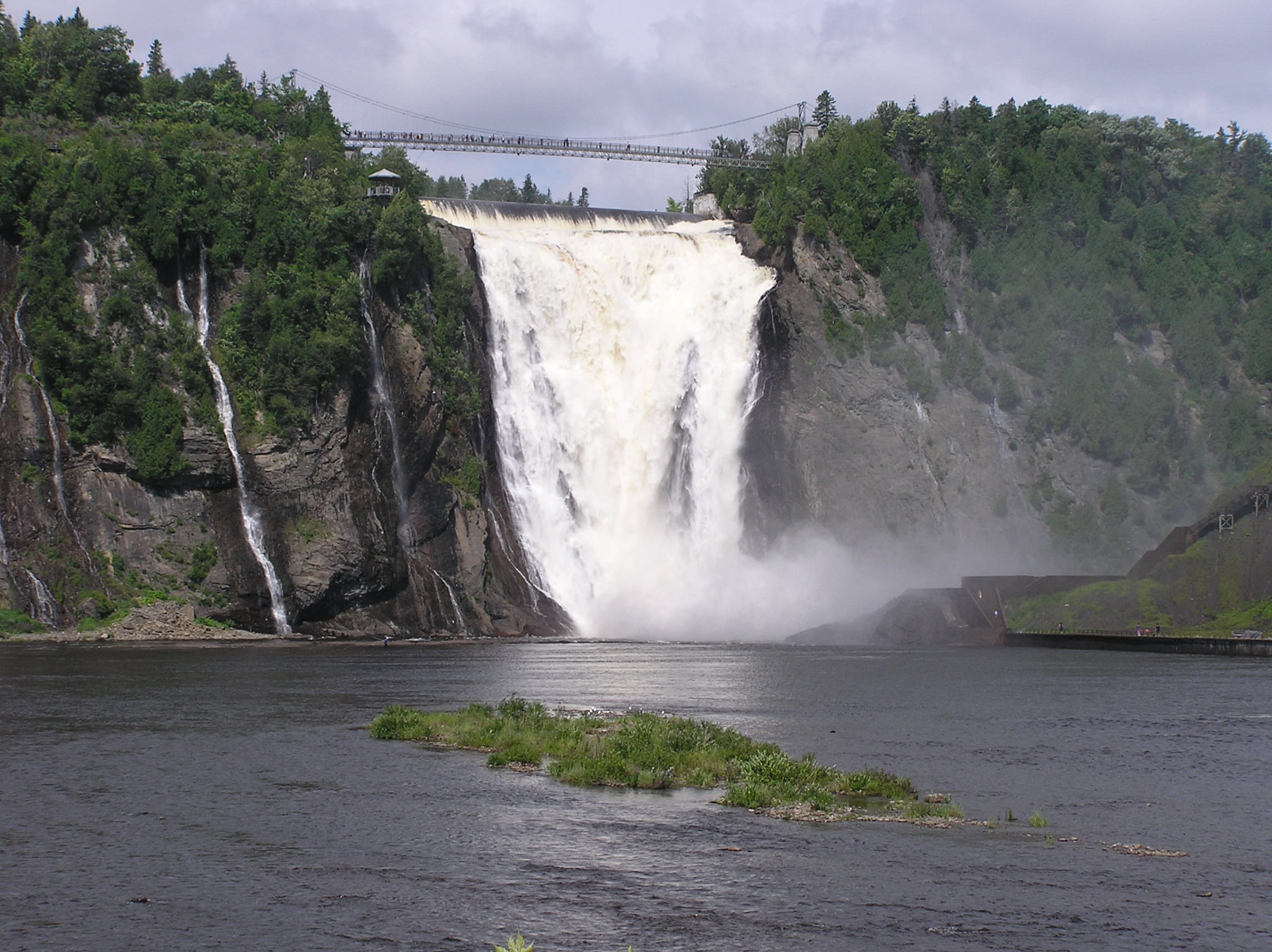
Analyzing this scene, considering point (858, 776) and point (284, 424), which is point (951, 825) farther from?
point (284, 424)

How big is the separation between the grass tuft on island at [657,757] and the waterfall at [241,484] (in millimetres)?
38782

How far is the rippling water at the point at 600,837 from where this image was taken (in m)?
19.8

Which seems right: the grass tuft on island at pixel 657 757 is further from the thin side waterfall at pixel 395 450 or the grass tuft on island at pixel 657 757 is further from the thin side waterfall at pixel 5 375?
the thin side waterfall at pixel 5 375

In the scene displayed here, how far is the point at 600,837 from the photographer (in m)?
25.3

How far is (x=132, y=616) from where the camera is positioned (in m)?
74.1

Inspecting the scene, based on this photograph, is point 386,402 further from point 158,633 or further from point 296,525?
point 158,633

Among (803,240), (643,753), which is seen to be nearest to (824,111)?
(803,240)

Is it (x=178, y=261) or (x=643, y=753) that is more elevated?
(x=178, y=261)

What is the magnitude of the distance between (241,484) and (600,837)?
191 feet

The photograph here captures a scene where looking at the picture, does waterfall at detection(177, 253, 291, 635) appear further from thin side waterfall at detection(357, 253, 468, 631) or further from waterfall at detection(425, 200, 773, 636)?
waterfall at detection(425, 200, 773, 636)

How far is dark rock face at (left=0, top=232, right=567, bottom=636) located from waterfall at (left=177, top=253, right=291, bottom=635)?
390 mm

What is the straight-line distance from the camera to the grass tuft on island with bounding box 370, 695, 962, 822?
2805cm

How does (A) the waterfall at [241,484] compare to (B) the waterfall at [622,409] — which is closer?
(A) the waterfall at [241,484]

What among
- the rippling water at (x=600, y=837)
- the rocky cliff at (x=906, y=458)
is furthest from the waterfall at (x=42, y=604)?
the rocky cliff at (x=906, y=458)
